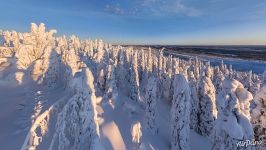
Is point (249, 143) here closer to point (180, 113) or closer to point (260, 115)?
point (260, 115)

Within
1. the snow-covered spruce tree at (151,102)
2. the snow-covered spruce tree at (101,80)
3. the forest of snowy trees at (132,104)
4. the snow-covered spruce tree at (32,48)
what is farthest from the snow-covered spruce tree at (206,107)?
the snow-covered spruce tree at (32,48)

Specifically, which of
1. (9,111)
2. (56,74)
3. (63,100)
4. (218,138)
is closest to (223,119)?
(218,138)

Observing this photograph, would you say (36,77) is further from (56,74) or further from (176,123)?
(176,123)

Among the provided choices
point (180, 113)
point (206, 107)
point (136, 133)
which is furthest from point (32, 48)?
point (136, 133)

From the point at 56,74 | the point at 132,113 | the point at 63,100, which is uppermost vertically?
the point at 63,100

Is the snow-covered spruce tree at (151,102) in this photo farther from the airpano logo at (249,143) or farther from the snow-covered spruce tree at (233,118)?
the airpano logo at (249,143)
